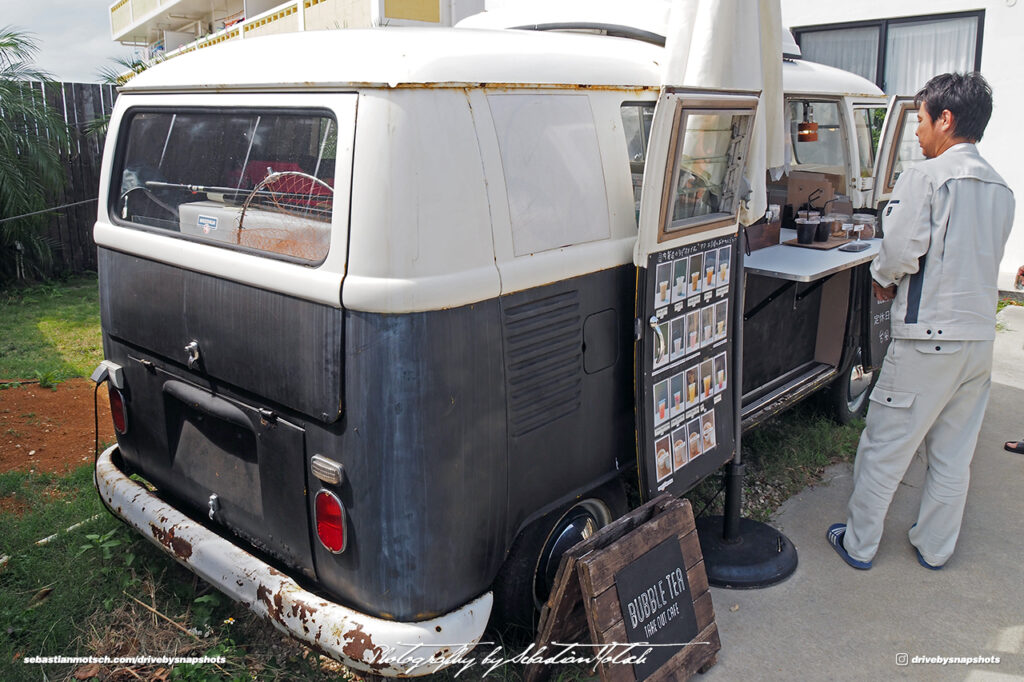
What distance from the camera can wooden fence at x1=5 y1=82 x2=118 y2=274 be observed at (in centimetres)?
966

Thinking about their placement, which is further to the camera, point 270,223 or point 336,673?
point 336,673

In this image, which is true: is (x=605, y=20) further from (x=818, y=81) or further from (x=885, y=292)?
(x=885, y=292)

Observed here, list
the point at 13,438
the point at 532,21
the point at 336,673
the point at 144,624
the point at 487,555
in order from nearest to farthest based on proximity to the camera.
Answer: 1. the point at 487,555
2. the point at 336,673
3. the point at 144,624
4. the point at 532,21
5. the point at 13,438

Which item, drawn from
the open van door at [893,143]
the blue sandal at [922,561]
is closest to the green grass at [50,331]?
the blue sandal at [922,561]

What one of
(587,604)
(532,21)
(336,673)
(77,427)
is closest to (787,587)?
(587,604)

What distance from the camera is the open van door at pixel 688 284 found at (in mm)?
2938

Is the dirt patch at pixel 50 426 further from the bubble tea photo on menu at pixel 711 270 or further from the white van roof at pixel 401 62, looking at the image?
the bubble tea photo on menu at pixel 711 270

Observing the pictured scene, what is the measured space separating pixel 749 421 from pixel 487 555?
203 centimetres

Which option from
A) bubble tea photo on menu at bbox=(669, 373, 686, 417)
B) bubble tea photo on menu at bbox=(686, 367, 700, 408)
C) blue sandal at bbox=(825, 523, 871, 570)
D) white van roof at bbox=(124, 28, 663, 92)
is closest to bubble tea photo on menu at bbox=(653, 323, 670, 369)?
bubble tea photo on menu at bbox=(669, 373, 686, 417)

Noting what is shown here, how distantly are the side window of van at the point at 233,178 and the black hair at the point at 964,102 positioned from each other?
2.69 meters

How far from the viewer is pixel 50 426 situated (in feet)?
16.9

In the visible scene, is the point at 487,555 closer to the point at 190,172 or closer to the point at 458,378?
the point at 458,378

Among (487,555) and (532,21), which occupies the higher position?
(532,21)

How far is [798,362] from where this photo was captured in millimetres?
5090
